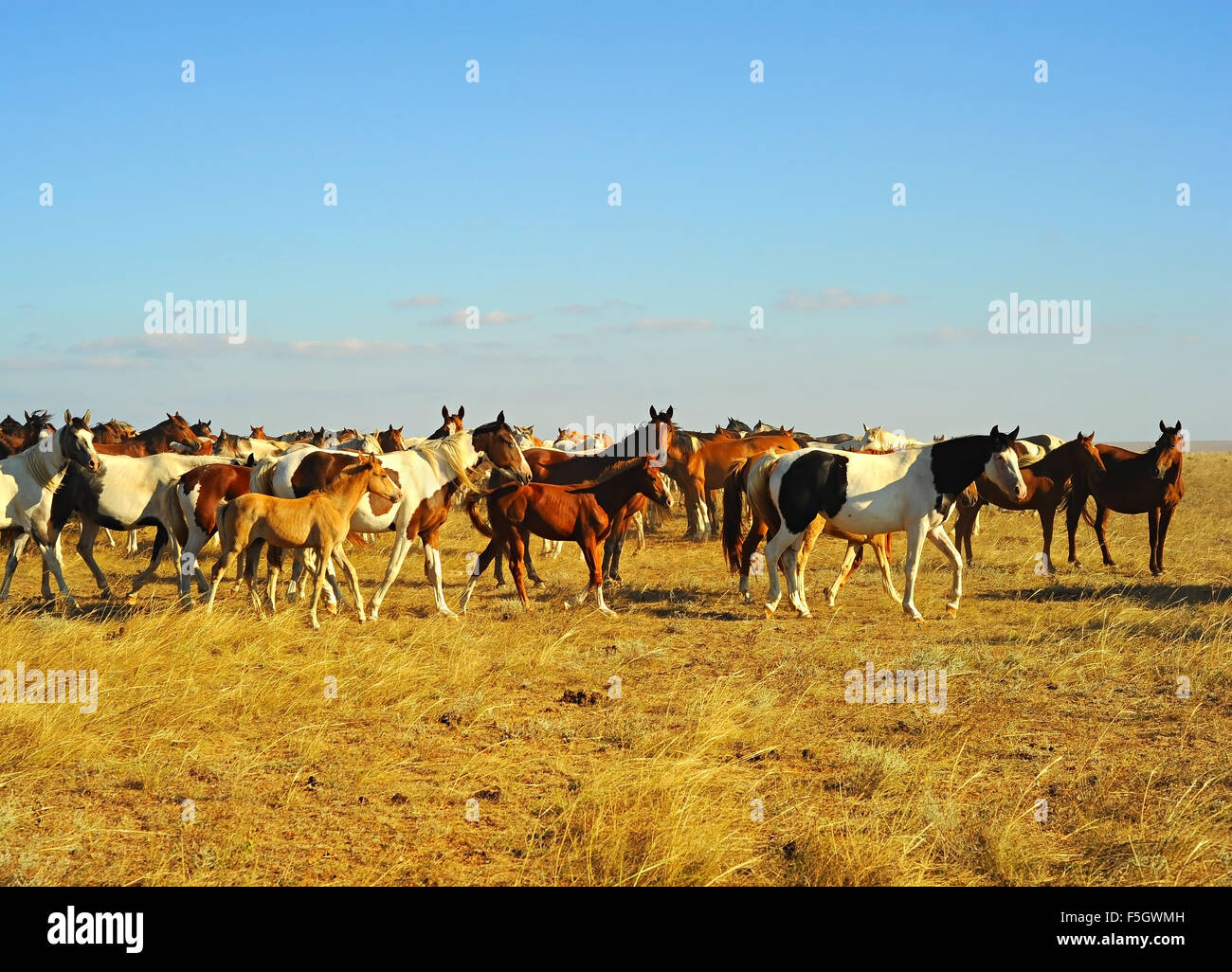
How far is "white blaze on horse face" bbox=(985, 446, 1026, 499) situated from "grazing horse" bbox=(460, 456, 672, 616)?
14.1ft

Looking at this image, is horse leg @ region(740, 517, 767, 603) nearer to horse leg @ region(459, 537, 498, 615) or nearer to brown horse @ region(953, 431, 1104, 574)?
horse leg @ region(459, 537, 498, 615)

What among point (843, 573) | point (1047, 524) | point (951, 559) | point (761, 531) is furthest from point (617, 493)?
point (1047, 524)

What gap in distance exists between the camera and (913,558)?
12938 millimetres

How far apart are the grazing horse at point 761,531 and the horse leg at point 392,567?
14.7ft

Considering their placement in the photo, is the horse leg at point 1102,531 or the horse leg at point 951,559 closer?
the horse leg at point 951,559

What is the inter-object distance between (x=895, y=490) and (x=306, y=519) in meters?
7.22

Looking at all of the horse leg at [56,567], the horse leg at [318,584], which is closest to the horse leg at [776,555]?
the horse leg at [318,584]

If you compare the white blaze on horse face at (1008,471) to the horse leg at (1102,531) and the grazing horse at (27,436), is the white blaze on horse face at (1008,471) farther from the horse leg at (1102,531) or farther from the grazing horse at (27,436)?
the grazing horse at (27,436)

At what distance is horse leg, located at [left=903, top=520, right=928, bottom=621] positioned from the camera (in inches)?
506

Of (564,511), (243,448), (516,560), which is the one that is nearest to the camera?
(516,560)

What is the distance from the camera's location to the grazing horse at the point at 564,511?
13.5 meters

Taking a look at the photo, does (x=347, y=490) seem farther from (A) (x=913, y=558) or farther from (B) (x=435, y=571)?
(A) (x=913, y=558)
